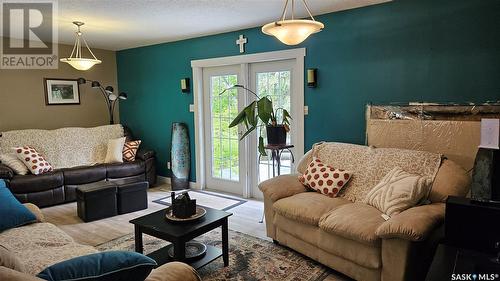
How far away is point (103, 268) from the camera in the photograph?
1313mm

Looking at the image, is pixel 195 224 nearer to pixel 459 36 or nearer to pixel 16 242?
pixel 16 242

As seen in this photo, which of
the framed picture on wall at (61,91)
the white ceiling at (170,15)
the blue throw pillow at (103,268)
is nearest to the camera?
the blue throw pillow at (103,268)

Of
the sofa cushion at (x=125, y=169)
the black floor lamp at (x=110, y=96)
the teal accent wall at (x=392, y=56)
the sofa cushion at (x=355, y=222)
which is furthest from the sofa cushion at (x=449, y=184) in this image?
the black floor lamp at (x=110, y=96)

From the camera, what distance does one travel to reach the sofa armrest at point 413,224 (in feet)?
6.63

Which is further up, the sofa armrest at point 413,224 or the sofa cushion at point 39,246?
the sofa armrest at point 413,224

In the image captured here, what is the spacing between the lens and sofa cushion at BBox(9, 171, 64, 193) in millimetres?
4168

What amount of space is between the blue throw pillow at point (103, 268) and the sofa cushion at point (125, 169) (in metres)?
3.80

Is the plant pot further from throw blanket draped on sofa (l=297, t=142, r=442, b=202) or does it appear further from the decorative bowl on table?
the decorative bowl on table

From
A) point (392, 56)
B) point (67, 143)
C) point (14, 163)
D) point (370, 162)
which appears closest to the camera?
point (370, 162)

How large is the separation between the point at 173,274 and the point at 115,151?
415cm

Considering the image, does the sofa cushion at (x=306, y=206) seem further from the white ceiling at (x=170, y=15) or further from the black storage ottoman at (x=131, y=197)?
the black storage ottoman at (x=131, y=197)

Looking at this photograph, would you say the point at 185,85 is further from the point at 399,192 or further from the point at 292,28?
the point at 399,192

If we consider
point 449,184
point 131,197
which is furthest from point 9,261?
point 131,197

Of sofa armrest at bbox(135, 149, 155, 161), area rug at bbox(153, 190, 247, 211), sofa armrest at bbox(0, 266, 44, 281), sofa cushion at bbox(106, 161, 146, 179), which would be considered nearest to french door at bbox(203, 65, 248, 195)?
area rug at bbox(153, 190, 247, 211)
